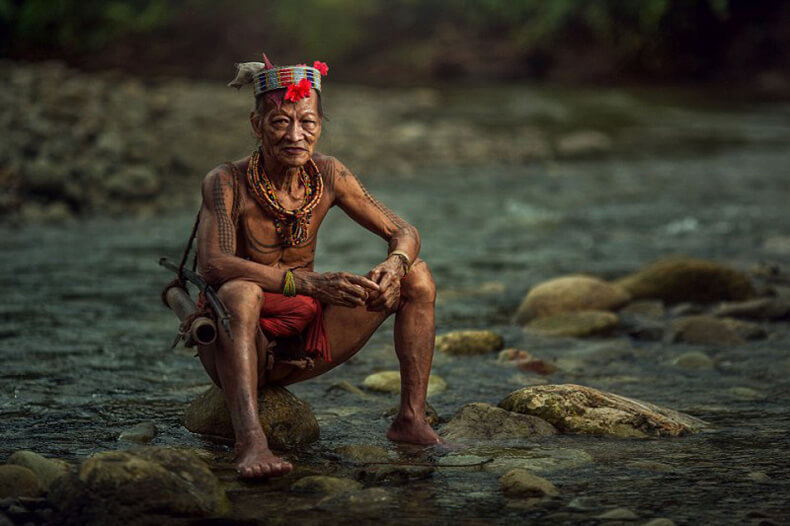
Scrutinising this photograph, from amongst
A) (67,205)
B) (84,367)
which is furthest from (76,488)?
(67,205)

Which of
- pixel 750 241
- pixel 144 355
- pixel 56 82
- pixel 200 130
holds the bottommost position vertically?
pixel 144 355

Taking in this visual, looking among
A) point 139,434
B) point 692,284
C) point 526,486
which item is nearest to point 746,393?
point 526,486

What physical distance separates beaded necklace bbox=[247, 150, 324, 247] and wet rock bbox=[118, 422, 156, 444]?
3.19ft

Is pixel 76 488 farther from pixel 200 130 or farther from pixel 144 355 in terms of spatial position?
pixel 200 130

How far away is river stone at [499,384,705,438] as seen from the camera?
15.1 feet

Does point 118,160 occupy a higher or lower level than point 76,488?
higher

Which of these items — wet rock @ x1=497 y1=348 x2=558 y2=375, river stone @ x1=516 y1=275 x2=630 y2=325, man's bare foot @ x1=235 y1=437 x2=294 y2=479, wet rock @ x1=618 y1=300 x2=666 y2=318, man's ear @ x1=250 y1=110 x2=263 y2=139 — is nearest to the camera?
man's bare foot @ x1=235 y1=437 x2=294 y2=479

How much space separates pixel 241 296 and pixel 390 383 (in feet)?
5.41

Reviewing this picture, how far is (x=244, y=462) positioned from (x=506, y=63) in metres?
25.8

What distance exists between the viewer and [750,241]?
411 inches

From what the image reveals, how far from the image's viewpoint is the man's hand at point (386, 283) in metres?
4.27

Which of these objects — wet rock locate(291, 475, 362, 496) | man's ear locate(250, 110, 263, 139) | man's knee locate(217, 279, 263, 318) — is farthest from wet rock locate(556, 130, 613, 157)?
wet rock locate(291, 475, 362, 496)

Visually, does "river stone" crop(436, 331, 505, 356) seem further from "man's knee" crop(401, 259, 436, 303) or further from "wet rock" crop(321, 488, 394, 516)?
"wet rock" crop(321, 488, 394, 516)

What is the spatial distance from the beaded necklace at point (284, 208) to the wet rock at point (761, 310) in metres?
3.68
